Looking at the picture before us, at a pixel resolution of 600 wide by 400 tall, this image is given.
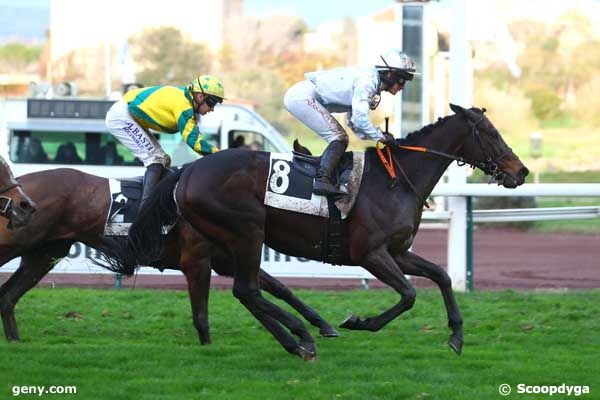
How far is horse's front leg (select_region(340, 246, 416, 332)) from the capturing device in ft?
25.7

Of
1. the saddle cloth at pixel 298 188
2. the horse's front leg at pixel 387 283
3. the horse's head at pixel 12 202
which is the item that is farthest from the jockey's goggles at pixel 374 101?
the horse's head at pixel 12 202

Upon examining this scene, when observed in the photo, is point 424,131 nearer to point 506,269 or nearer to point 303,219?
point 303,219

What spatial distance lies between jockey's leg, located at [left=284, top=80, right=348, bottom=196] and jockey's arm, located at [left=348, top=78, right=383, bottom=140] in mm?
155

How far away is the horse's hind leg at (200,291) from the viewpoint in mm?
8516

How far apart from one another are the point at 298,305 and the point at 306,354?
41.2 inches

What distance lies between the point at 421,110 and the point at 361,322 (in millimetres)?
5904

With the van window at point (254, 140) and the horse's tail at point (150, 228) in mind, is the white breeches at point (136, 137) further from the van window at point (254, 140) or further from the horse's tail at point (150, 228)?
the van window at point (254, 140)

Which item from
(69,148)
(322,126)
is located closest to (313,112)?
(322,126)

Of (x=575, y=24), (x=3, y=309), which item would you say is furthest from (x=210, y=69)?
(x=3, y=309)

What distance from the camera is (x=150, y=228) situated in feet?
26.9

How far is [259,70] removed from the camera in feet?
128

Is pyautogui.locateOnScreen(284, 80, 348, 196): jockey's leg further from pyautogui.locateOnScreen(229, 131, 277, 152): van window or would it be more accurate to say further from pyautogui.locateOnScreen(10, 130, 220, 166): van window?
pyautogui.locateOnScreen(10, 130, 220, 166): van window

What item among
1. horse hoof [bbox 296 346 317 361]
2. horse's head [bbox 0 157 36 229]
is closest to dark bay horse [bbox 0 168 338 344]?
horse hoof [bbox 296 346 317 361]

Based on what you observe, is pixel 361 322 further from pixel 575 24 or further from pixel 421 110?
pixel 575 24
